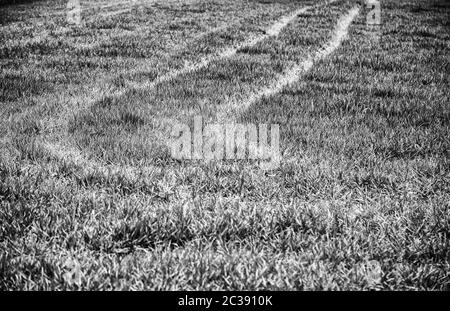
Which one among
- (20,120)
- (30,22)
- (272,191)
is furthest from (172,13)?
(272,191)

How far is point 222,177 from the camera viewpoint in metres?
4.02

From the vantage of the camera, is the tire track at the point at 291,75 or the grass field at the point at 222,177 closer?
the grass field at the point at 222,177

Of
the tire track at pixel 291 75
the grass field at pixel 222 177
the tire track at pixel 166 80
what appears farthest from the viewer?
the tire track at pixel 291 75

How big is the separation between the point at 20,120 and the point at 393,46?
33.0 feet

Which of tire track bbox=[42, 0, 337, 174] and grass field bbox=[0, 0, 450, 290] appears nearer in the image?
grass field bbox=[0, 0, 450, 290]

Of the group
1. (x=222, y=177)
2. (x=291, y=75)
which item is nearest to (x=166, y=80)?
(x=291, y=75)

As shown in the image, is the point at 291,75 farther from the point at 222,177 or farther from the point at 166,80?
the point at 222,177

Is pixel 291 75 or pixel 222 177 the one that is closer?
pixel 222 177

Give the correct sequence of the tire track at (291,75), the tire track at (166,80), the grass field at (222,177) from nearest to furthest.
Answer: the grass field at (222,177) < the tire track at (166,80) < the tire track at (291,75)

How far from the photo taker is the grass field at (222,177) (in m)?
2.70

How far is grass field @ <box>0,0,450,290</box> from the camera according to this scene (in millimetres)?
2699
